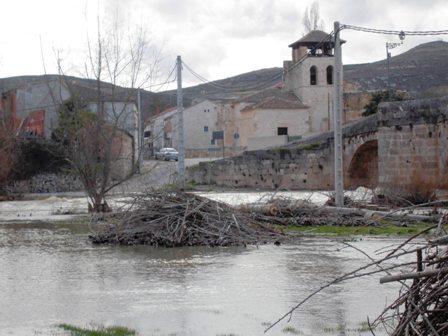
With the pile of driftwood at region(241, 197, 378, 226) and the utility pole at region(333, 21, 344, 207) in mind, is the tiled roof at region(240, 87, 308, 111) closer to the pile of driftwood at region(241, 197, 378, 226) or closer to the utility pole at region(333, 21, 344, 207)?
the utility pole at region(333, 21, 344, 207)

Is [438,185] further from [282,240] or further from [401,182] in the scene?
[282,240]

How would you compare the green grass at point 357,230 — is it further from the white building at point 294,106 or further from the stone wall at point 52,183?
the white building at point 294,106

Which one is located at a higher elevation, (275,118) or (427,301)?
(275,118)

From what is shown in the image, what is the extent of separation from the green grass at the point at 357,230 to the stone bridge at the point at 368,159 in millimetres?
9179

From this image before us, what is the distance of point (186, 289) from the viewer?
391 inches

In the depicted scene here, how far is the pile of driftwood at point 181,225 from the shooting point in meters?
14.8

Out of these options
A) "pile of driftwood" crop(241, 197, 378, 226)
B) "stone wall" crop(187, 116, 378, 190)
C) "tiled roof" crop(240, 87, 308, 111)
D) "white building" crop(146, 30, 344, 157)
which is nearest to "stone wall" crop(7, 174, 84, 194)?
"stone wall" crop(187, 116, 378, 190)

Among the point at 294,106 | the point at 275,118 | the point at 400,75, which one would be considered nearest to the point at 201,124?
the point at 275,118

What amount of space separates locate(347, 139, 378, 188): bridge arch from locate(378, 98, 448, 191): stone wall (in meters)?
7.75

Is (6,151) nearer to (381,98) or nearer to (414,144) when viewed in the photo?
(414,144)

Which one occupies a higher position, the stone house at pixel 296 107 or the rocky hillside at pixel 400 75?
the rocky hillside at pixel 400 75

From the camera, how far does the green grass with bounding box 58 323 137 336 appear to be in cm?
725

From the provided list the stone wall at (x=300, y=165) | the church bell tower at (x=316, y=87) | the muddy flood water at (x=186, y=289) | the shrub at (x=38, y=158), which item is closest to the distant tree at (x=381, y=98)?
the church bell tower at (x=316, y=87)

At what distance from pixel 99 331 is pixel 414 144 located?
72.6ft
